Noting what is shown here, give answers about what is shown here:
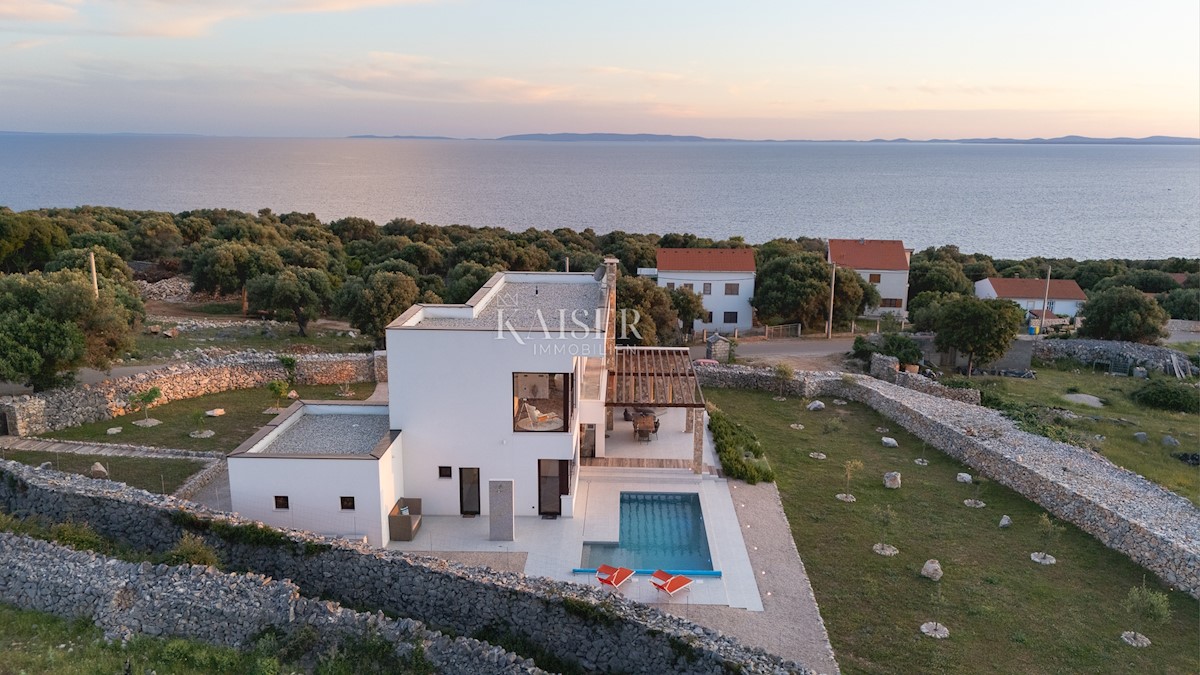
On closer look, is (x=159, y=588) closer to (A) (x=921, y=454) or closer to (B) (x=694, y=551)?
(B) (x=694, y=551)

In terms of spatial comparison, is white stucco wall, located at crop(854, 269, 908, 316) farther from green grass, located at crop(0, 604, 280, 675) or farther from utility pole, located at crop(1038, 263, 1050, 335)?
green grass, located at crop(0, 604, 280, 675)

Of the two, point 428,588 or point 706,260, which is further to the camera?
point 706,260

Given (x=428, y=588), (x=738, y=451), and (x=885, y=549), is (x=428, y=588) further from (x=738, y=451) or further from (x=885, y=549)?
(x=738, y=451)

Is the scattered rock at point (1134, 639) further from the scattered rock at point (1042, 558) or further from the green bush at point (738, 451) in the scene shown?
the green bush at point (738, 451)

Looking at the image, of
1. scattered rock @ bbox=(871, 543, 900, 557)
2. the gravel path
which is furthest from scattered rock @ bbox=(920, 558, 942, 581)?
the gravel path

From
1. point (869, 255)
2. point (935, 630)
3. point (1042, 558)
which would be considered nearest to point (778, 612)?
point (935, 630)

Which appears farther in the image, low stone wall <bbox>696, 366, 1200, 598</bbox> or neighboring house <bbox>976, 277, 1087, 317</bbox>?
neighboring house <bbox>976, 277, 1087, 317</bbox>

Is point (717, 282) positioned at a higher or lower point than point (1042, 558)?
higher

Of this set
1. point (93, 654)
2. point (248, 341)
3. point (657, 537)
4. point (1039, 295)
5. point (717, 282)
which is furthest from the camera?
point (1039, 295)

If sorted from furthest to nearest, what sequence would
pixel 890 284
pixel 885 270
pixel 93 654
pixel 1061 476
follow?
pixel 890 284 < pixel 885 270 < pixel 1061 476 < pixel 93 654
